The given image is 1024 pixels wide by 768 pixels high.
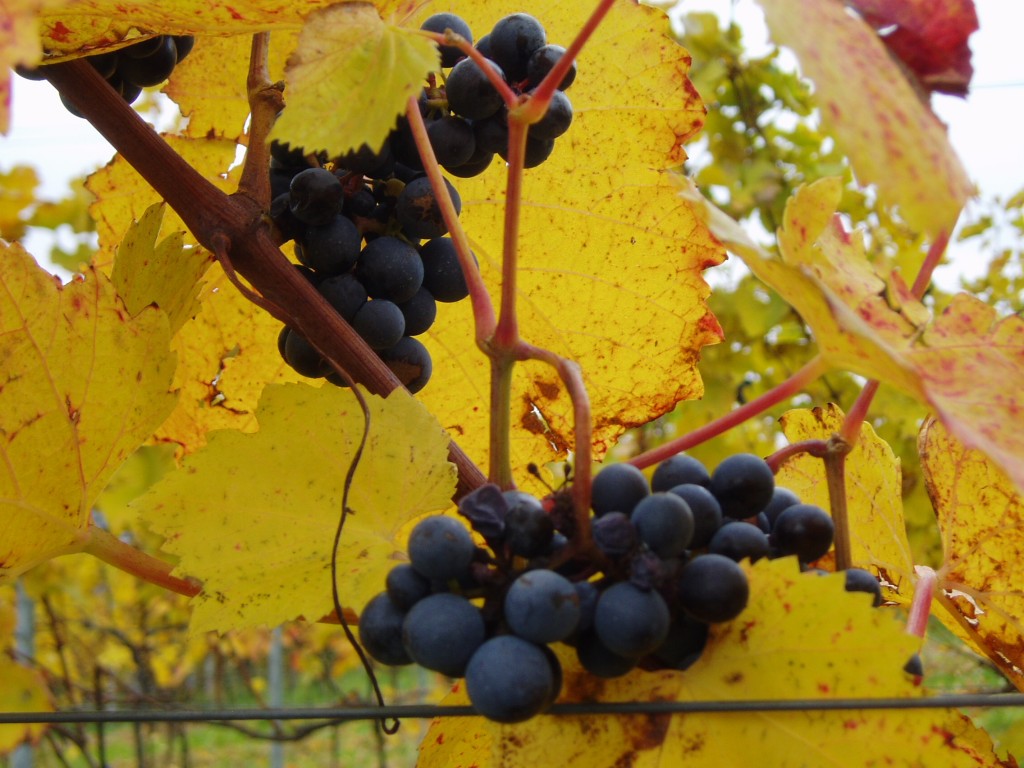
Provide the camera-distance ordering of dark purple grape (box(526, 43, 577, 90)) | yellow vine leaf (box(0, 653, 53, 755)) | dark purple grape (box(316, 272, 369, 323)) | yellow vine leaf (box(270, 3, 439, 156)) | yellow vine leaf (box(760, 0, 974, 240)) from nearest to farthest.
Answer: yellow vine leaf (box(760, 0, 974, 240)) < yellow vine leaf (box(270, 3, 439, 156)) < dark purple grape (box(526, 43, 577, 90)) < dark purple grape (box(316, 272, 369, 323)) < yellow vine leaf (box(0, 653, 53, 755))

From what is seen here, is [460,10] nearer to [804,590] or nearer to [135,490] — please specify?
[804,590]

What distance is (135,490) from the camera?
7.36 ft

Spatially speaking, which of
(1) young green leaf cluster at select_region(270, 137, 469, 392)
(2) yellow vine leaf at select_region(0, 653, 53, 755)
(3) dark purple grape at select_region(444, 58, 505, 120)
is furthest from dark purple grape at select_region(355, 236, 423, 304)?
(2) yellow vine leaf at select_region(0, 653, 53, 755)

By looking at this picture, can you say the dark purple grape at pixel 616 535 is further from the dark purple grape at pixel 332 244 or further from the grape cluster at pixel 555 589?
the dark purple grape at pixel 332 244

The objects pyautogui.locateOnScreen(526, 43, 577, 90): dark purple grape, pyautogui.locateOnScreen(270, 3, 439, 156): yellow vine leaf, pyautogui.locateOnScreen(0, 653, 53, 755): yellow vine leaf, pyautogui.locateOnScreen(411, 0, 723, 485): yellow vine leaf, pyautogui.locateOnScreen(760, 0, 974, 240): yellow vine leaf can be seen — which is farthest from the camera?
pyautogui.locateOnScreen(0, 653, 53, 755): yellow vine leaf

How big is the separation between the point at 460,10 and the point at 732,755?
0.65 meters

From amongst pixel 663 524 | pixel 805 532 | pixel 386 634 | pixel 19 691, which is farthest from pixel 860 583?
pixel 19 691

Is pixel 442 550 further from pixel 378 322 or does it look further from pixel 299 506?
pixel 378 322

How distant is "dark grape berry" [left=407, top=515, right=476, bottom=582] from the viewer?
1.46ft

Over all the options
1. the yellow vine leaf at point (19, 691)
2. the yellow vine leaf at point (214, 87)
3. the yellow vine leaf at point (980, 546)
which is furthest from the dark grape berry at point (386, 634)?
the yellow vine leaf at point (19, 691)

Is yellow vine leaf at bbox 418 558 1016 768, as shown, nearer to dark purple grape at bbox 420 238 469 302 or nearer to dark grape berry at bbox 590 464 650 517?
dark grape berry at bbox 590 464 650 517

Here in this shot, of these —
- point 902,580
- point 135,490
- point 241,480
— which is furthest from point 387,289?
point 135,490

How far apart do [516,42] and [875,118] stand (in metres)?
0.28

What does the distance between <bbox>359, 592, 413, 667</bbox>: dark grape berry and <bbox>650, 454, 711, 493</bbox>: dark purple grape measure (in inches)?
5.9
